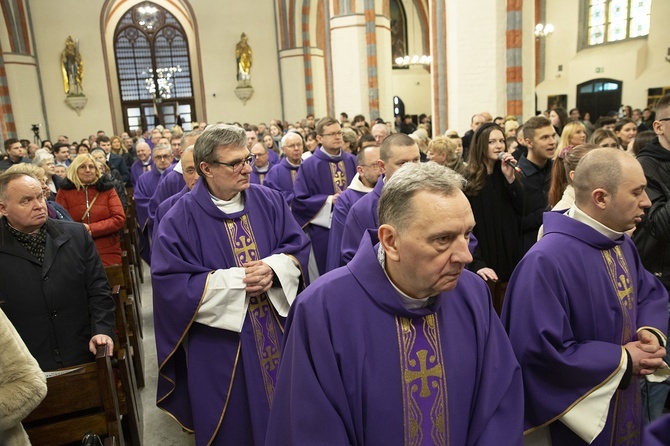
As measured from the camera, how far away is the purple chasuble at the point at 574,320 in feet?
7.43

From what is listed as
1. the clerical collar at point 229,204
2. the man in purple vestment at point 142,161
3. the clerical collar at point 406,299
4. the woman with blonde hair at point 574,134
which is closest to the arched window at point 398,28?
the man in purple vestment at point 142,161

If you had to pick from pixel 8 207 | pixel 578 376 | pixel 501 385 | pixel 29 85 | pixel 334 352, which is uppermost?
pixel 29 85

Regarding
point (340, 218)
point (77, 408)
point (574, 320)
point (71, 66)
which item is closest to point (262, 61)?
point (71, 66)

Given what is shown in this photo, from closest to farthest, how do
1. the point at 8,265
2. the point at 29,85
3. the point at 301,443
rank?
the point at 301,443, the point at 8,265, the point at 29,85

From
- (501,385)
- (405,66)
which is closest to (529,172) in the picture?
(501,385)

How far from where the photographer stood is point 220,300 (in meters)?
2.90

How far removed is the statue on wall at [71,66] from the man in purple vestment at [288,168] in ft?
54.1

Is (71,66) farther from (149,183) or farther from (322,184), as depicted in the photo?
(322,184)

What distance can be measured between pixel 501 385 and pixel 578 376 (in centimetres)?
54

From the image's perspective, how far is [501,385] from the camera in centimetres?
190

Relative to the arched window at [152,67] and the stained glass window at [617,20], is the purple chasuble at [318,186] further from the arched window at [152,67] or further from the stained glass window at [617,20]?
the arched window at [152,67]

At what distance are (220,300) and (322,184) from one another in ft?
10.4

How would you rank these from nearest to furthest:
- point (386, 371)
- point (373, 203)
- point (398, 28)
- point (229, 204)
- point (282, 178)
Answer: point (386, 371) → point (229, 204) → point (373, 203) → point (282, 178) → point (398, 28)

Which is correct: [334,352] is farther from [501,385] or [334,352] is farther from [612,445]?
[612,445]
